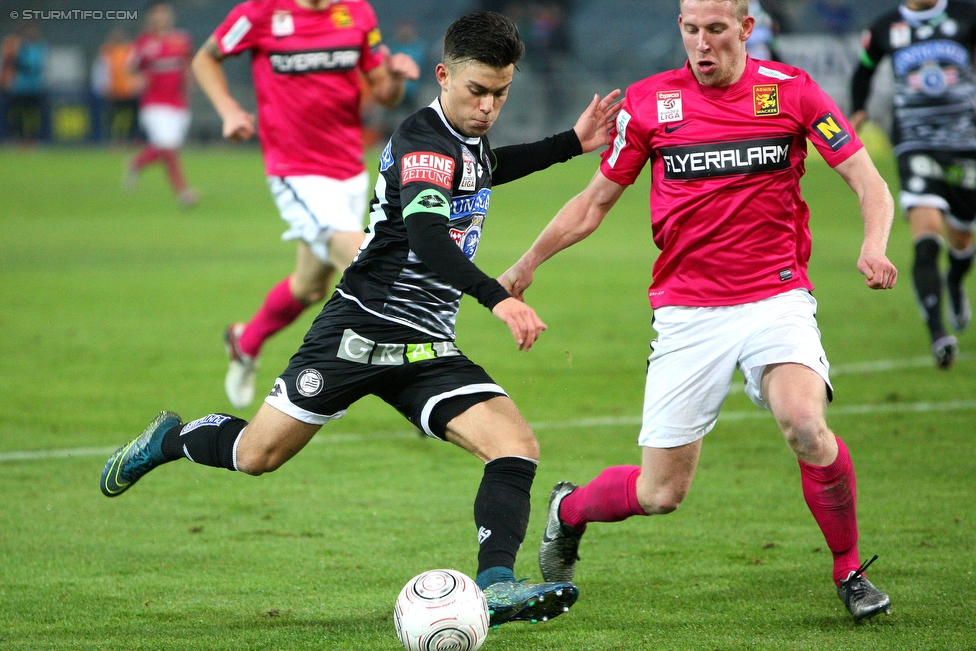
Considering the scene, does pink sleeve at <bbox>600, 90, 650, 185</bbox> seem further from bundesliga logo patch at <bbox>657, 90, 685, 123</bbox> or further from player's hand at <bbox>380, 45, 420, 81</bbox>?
player's hand at <bbox>380, 45, 420, 81</bbox>

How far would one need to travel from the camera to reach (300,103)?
7781 millimetres

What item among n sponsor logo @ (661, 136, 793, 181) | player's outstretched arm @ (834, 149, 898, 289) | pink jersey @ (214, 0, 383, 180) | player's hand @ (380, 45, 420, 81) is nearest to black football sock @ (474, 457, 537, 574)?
n sponsor logo @ (661, 136, 793, 181)

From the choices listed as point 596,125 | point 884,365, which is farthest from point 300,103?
point 884,365

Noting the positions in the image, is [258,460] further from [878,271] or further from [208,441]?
[878,271]

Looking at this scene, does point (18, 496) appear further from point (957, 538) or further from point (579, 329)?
point (579, 329)

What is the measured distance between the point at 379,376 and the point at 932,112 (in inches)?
229

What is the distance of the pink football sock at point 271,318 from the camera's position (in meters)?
7.73

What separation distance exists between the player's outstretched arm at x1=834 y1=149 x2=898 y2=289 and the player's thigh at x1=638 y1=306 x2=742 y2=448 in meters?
0.50

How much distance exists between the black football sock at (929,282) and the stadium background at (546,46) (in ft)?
49.3

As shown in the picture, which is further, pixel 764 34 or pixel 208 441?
pixel 764 34

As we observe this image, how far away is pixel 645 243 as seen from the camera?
1611cm

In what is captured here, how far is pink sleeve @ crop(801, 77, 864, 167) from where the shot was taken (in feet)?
13.7

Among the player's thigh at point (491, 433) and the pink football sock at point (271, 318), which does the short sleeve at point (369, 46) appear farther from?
the player's thigh at point (491, 433)

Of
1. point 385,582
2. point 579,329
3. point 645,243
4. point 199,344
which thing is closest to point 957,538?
point 385,582
